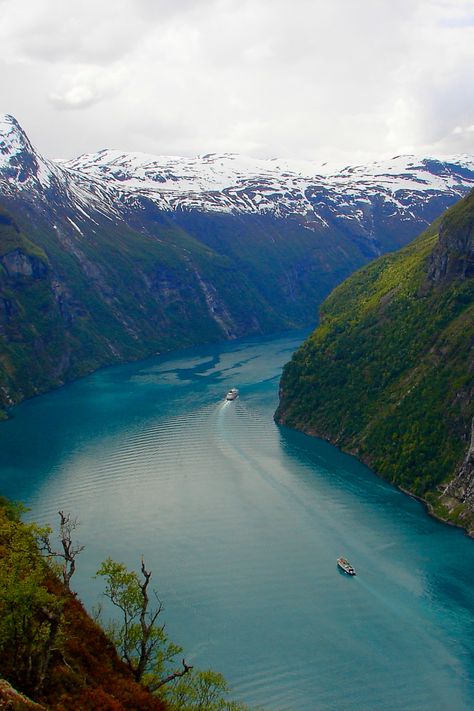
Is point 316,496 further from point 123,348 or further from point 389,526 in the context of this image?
point 123,348

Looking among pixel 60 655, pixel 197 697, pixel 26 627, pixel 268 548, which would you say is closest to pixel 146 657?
pixel 60 655

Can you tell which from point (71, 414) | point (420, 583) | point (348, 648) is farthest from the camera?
point (71, 414)

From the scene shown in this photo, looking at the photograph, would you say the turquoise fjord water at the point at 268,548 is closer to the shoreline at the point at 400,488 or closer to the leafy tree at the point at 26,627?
the shoreline at the point at 400,488

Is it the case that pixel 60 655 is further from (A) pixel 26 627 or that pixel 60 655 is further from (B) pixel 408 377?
(B) pixel 408 377

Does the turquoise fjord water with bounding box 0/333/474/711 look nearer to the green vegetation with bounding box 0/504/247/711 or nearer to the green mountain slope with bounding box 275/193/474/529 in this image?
the green mountain slope with bounding box 275/193/474/529

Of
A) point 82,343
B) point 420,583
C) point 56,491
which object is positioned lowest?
point 420,583

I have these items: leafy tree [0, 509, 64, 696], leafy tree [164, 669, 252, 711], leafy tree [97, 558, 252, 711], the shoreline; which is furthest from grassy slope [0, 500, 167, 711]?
the shoreline

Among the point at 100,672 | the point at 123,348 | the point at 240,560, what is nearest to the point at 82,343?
the point at 123,348
